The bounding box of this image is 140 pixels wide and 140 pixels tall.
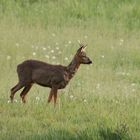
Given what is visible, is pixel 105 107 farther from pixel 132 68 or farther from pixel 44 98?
pixel 132 68

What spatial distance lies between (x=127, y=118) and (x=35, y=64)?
206 cm

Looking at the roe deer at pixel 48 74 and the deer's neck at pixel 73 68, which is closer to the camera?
the roe deer at pixel 48 74

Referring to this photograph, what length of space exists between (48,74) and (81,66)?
175 inches

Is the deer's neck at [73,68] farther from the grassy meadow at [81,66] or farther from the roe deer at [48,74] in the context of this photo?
the grassy meadow at [81,66]

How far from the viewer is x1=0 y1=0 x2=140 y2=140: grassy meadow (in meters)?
9.89

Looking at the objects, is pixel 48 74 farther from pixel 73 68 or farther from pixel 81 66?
pixel 81 66

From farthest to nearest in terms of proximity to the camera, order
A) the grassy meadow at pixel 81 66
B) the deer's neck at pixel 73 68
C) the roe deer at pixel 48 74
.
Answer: the deer's neck at pixel 73 68 → the roe deer at pixel 48 74 → the grassy meadow at pixel 81 66

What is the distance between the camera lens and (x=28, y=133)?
956cm

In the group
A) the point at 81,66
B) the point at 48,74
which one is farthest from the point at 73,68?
the point at 81,66

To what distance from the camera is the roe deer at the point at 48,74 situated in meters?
11.6

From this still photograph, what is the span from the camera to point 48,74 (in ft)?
37.9

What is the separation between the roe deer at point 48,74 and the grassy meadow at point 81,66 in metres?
0.27

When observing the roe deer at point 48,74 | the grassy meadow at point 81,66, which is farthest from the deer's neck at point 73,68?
the grassy meadow at point 81,66

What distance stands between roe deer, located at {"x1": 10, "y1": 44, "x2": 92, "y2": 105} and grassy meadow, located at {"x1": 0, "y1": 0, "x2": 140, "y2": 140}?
10.5 inches
